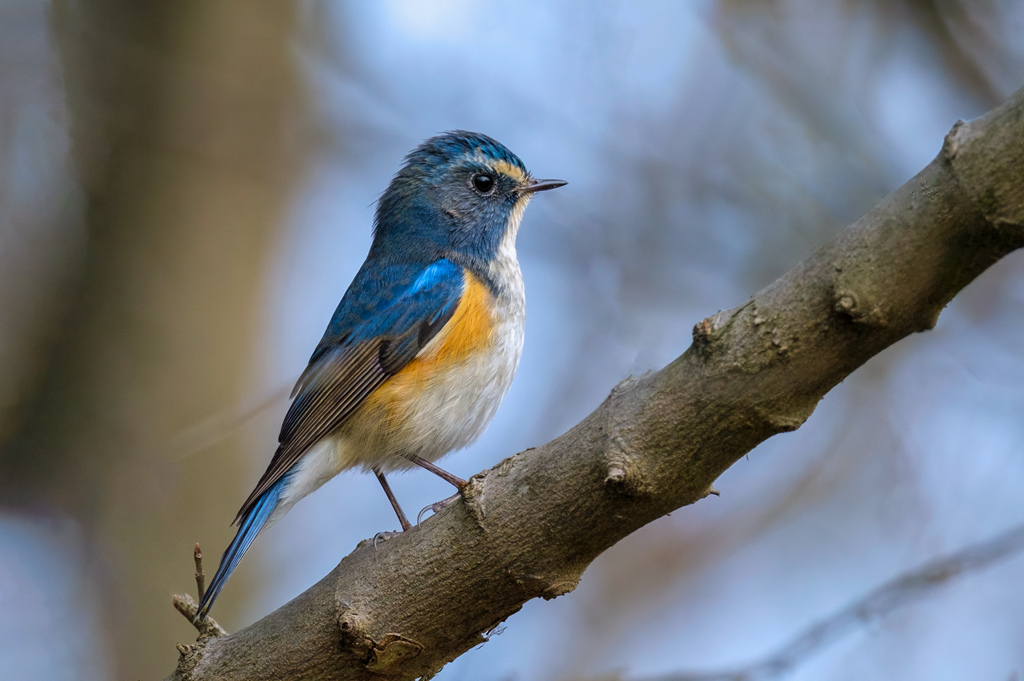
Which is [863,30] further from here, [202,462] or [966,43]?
[202,462]

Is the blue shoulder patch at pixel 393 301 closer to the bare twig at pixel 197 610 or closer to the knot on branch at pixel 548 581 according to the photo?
the bare twig at pixel 197 610

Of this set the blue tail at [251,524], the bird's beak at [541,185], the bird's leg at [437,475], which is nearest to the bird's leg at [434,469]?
the bird's leg at [437,475]

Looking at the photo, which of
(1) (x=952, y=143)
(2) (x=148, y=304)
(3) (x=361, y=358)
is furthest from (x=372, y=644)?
(2) (x=148, y=304)

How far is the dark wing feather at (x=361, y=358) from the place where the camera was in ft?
11.1

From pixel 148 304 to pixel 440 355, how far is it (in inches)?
92.9

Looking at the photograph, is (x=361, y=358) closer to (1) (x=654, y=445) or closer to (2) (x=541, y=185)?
(2) (x=541, y=185)

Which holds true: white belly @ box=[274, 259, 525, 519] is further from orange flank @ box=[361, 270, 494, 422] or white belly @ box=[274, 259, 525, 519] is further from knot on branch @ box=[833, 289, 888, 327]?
knot on branch @ box=[833, 289, 888, 327]

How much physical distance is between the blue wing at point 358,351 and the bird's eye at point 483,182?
581 millimetres

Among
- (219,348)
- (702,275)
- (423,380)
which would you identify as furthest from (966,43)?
(219,348)

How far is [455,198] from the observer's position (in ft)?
13.7

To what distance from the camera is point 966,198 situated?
1.46m

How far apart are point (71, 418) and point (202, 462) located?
76 cm

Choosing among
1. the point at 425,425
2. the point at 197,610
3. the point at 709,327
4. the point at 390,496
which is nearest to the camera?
the point at 709,327

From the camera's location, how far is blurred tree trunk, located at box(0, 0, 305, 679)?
4.72 metres
